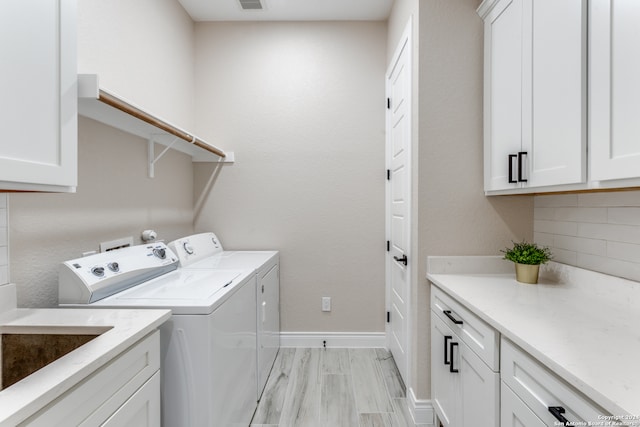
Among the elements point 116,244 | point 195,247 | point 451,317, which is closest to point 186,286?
point 116,244

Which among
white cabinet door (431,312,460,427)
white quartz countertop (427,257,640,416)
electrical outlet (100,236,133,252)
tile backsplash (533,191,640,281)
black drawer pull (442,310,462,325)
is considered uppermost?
tile backsplash (533,191,640,281)

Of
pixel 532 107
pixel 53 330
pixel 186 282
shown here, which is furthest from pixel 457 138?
pixel 53 330

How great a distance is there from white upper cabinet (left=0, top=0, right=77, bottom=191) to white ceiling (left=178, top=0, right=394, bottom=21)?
1.84 meters

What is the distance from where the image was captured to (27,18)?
875mm

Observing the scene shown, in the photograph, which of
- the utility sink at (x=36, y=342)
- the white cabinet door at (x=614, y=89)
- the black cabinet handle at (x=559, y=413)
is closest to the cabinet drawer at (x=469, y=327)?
the black cabinet handle at (x=559, y=413)

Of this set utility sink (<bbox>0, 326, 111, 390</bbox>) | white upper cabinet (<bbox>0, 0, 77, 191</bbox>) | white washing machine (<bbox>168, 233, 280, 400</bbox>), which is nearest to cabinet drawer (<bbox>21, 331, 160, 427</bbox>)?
utility sink (<bbox>0, 326, 111, 390</bbox>)

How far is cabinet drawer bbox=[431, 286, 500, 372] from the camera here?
1.14 metres

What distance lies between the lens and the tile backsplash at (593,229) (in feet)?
4.22

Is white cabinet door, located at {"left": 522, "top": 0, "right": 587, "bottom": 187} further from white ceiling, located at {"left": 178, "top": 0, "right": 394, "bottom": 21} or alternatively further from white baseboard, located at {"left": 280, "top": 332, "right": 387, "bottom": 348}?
white baseboard, located at {"left": 280, "top": 332, "right": 387, "bottom": 348}

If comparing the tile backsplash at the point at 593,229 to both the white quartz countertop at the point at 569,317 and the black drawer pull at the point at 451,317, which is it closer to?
the white quartz countertop at the point at 569,317

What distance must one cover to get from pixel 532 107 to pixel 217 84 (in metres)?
2.40

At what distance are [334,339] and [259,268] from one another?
115 cm

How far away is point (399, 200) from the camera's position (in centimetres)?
231

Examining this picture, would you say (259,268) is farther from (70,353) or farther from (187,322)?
(70,353)
